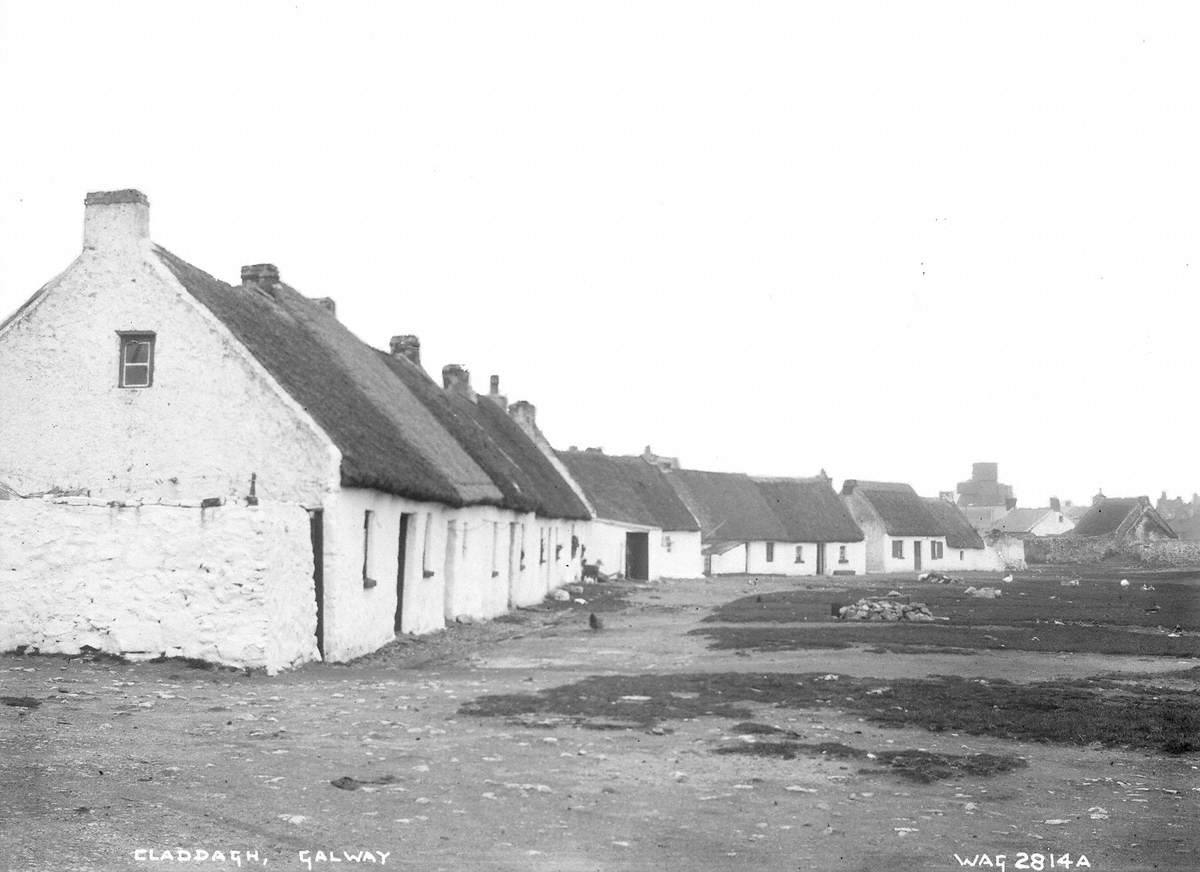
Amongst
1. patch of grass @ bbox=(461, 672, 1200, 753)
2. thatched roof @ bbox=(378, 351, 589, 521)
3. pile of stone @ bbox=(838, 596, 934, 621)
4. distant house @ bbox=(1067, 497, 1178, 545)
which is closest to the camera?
patch of grass @ bbox=(461, 672, 1200, 753)

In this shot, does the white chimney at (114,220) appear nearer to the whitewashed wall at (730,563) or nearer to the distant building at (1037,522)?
the whitewashed wall at (730,563)

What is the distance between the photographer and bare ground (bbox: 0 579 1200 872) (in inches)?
275

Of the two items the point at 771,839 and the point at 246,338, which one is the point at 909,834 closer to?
the point at 771,839

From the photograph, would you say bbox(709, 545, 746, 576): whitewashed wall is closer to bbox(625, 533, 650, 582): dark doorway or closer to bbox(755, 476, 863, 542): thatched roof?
bbox(755, 476, 863, 542): thatched roof

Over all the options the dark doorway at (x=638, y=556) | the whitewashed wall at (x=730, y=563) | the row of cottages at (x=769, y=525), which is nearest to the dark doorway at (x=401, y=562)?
the dark doorway at (x=638, y=556)

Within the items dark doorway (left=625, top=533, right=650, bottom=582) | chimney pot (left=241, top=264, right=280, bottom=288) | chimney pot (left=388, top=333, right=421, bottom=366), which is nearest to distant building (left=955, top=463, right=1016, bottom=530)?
dark doorway (left=625, top=533, right=650, bottom=582)

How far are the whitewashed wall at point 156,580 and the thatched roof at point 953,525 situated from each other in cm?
6373

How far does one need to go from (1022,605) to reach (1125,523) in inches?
1996

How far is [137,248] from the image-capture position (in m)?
17.7

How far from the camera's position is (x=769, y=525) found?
211 feet

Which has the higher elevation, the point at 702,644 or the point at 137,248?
the point at 137,248

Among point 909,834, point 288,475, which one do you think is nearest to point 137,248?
point 288,475

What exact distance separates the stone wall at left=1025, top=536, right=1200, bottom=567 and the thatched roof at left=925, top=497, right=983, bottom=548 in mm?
7726

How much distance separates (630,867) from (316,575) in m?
11.5
